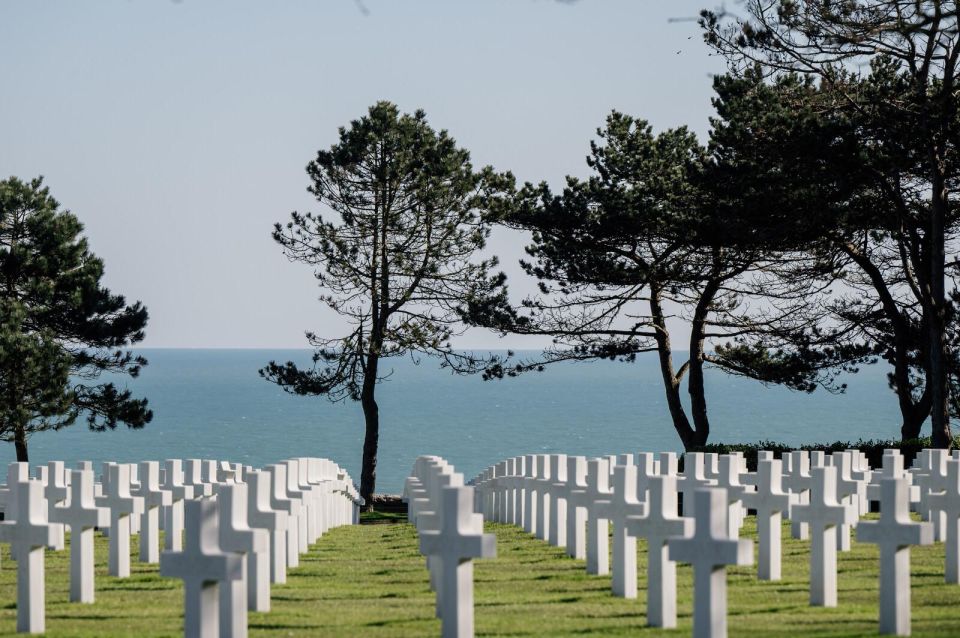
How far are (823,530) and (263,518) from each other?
12.0 feet

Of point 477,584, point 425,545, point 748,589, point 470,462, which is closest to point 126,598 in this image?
point 477,584

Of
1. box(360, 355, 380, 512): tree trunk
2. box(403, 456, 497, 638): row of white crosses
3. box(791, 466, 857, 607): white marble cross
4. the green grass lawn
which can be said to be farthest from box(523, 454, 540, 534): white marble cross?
box(360, 355, 380, 512): tree trunk

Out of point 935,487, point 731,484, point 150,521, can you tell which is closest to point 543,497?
point 731,484

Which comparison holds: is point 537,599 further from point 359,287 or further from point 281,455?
point 281,455

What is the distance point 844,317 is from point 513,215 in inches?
315

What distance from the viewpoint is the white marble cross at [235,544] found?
24.1ft

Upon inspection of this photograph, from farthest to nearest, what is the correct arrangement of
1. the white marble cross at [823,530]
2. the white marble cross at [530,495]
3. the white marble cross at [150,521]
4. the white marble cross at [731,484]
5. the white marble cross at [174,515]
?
the white marble cross at [530,495] → the white marble cross at [174,515] → the white marble cross at [150,521] → the white marble cross at [731,484] → the white marble cross at [823,530]

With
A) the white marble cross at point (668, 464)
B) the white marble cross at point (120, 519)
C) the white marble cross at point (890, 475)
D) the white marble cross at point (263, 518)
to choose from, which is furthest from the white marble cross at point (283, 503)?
the white marble cross at point (890, 475)

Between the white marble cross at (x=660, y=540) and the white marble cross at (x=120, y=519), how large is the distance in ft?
14.3

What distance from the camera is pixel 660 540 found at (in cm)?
821

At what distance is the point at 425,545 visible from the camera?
23.4 feet

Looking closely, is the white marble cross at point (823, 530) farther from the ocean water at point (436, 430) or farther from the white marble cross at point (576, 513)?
the ocean water at point (436, 430)

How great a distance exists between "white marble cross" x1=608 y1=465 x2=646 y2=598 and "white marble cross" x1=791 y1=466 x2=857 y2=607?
108cm

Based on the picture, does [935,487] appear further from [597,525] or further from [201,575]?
[201,575]
